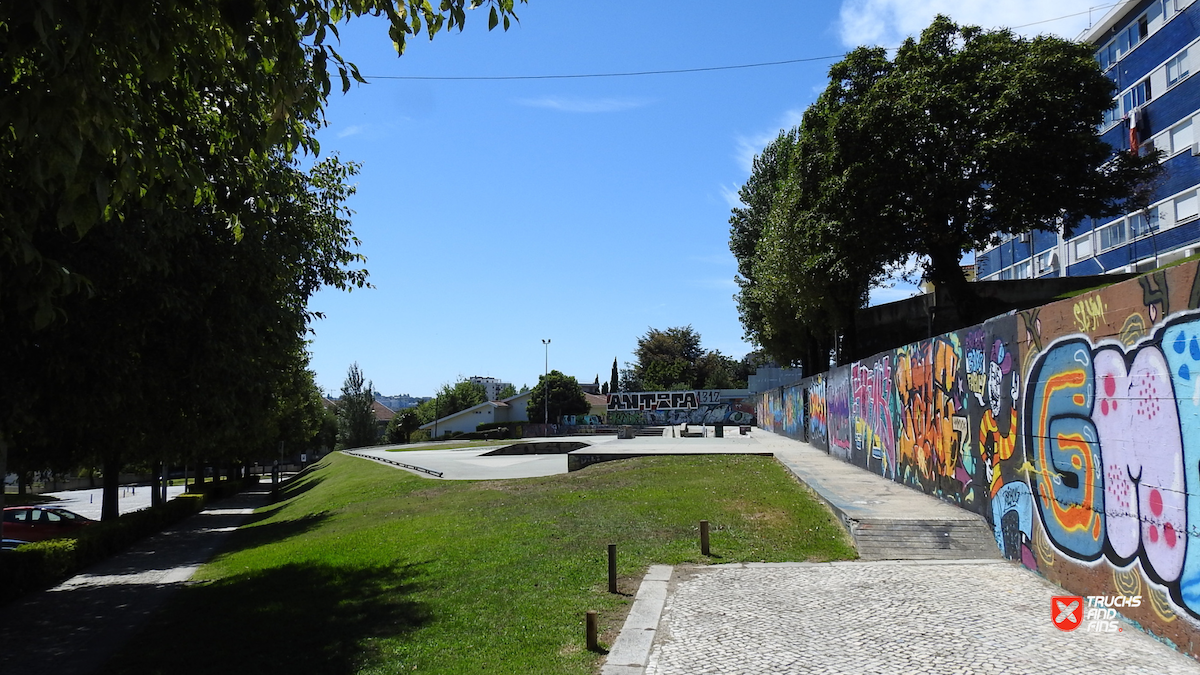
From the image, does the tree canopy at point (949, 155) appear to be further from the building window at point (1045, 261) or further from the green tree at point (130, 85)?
the building window at point (1045, 261)

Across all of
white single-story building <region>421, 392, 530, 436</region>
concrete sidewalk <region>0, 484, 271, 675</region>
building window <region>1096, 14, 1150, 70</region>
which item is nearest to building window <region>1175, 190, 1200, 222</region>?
building window <region>1096, 14, 1150, 70</region>

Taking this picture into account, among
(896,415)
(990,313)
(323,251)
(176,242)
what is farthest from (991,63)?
(176,242)

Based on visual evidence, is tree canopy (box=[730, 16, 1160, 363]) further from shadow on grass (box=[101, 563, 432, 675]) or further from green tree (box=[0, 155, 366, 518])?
shadow on grass (box=[101, 563, 432, 675])

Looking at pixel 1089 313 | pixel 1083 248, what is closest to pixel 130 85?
pixel 1089 313

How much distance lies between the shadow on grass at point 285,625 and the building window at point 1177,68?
41712mm

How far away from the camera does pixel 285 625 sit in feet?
27.2

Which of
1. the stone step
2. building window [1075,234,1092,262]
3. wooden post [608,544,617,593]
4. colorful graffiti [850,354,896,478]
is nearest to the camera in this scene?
wooden post [608,544,617,593]

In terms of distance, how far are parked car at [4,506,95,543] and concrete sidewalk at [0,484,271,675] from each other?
1.90 meters

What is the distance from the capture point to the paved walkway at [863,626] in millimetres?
5441

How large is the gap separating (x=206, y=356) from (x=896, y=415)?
11.7m

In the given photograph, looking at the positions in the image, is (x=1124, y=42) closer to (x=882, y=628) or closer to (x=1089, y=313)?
(x=1089, y=313)

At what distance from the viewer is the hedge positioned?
12711mm

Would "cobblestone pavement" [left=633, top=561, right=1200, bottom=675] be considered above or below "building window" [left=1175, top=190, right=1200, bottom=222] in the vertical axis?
below

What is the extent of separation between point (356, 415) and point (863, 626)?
74.0m
